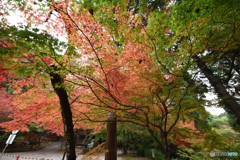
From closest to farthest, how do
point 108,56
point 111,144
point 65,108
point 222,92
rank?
point 65,108, point 108,56, point 111,144, point 222,92

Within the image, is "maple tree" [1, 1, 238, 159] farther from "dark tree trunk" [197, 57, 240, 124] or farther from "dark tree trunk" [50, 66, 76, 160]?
"dark tree trunk" [197, 57, 240, 124]

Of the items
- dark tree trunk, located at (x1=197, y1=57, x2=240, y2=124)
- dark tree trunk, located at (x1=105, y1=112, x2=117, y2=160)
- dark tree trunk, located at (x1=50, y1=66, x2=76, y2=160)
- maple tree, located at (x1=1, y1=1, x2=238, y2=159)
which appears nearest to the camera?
maple tree, located at (x1=1, y1=1, x2=238, y2=159)

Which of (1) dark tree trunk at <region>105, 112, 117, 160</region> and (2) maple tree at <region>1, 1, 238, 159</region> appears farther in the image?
(1) dark tree trunk at <region>105, 112, 117, 160</region>

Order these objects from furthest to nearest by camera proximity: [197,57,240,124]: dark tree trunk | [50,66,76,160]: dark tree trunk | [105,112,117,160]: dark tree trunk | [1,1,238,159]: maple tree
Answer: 1. [197,57,240,124]: dark tree trunk
2. [105,112,117,160]: dark tree trunk
3. [50,66,76,160]: dark tree trunk
4. [1,1,238,159]: maple tree

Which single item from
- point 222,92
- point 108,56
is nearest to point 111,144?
point 108,56

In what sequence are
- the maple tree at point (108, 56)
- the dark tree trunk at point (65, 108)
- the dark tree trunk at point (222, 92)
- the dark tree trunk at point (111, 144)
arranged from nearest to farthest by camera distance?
the maple tree at point (108, 56), the dark tree trunk at point (65, 108), the dark tree trunk at point (111, 144), the dark tree trunk at point (222, 92)

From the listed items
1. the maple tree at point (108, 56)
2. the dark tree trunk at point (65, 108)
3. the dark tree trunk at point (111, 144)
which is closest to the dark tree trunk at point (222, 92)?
the maple tree at point (108, 56)

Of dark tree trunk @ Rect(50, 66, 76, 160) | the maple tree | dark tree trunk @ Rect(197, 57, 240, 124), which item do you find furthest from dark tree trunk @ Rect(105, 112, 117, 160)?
dark tree trunk @ Rect(197, 57, 240, 124)

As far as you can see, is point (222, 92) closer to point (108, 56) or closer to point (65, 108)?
point (108, 56)

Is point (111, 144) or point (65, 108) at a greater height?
point (65, 108)

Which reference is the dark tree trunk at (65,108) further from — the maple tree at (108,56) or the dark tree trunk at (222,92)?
the dark tree trunk at (222,92)

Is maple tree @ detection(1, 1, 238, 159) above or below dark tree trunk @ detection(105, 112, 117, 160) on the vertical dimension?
above

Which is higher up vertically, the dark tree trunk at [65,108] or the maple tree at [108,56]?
the maple tree at [108,56]

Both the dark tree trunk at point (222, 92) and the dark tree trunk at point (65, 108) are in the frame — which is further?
the dark tree trunk at point (222, 92)
